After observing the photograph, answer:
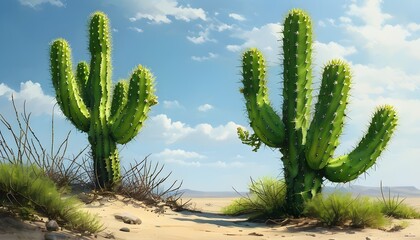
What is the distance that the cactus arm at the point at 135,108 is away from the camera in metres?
10.1

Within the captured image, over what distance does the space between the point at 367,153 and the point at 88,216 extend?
17.5 ft

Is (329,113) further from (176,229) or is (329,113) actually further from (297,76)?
(176,229)

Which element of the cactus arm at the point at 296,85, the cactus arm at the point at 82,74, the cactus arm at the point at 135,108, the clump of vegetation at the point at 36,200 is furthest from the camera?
the cactus arm at the point at 82,74

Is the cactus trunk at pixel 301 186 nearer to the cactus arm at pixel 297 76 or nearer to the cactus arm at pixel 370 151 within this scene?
the cactus arm at pixel 370 151

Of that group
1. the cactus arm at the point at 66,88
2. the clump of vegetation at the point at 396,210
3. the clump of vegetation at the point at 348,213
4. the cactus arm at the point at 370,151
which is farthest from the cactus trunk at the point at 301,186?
the cactus arm at the point at 66,88

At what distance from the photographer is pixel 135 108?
10086 millimetres

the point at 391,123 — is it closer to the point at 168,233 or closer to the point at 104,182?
the point at 168,233

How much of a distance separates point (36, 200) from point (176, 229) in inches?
89.1

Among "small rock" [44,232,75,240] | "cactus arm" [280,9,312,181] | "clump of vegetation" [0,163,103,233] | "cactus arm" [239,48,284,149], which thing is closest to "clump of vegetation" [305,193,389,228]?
"cactus arm" [280,9,312,181]

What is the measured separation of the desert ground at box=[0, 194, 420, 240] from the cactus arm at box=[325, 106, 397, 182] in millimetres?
1200

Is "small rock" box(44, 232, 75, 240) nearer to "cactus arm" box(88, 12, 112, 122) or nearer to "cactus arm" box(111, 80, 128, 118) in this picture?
"cactus arm" box(88, 12, 112, 122)

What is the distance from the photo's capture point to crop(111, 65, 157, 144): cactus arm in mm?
10102

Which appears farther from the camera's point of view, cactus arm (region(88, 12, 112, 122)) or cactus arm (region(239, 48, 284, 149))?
cactus arm (region(88, 12, 112, 122))

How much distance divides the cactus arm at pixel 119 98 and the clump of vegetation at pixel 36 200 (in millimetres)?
5172
